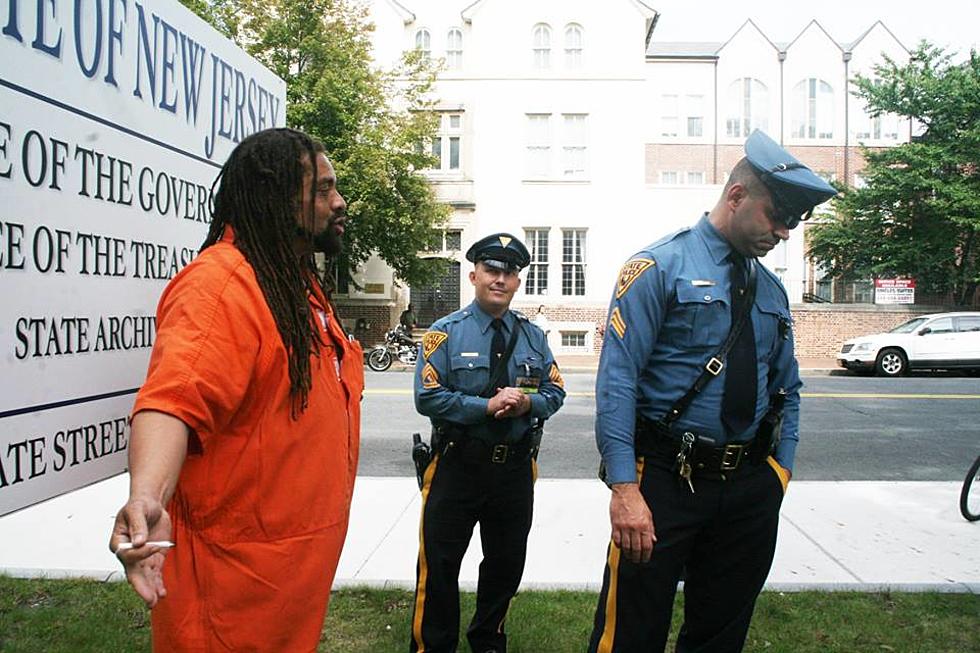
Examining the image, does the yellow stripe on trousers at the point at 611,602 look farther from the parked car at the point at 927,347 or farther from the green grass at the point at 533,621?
the parked car at the point at 927,347

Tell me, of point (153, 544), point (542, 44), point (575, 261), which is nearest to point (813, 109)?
point (542, 44)

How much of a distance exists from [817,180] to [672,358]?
0.77 metres

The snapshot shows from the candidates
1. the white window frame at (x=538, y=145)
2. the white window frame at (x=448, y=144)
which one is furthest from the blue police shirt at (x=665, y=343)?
the white window frame at (x=448, y=144)

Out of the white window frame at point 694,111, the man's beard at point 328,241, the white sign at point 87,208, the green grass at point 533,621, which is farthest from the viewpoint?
the white window frame at point 694,111

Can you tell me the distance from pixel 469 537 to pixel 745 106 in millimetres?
37015

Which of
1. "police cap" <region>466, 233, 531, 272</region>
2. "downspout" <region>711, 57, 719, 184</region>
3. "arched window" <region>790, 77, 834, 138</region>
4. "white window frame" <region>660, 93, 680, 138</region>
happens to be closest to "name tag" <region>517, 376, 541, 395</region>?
"police cap" <region>466, 233, 531, 272</region>

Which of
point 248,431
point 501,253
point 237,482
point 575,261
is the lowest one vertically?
point 237,482

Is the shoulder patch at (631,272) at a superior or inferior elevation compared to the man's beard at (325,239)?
inferior

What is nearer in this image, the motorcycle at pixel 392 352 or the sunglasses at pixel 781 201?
the sunglasses at pixel 781 201

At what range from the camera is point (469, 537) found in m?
3.47

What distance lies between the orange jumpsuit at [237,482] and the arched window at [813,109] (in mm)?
38127

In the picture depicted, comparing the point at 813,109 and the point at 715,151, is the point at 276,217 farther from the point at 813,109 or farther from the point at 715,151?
the point at 813,109

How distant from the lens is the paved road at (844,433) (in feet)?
26.6

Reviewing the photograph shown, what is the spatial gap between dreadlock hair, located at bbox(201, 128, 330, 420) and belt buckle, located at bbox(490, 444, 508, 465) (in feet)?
5.47
